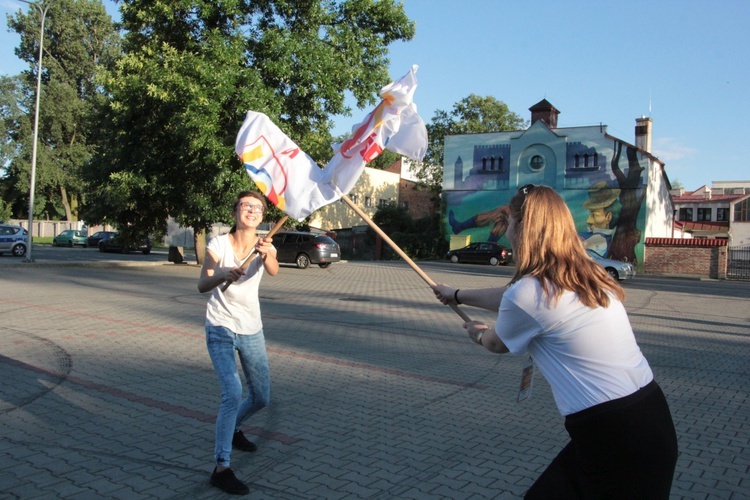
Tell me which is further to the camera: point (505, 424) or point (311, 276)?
point (311, 276)

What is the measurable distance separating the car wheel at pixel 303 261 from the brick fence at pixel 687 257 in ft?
66.3

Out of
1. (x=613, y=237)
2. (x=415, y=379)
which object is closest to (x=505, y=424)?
(x=415, y=379)

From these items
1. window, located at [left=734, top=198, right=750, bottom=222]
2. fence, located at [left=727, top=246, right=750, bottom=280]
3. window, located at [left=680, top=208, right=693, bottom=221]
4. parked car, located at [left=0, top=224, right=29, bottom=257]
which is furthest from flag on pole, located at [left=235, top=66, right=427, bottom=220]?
window, located at [left=680, top=208, right=693, bottom=221]

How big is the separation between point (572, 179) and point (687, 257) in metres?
8.72

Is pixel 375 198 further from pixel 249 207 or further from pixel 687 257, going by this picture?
pixel 249 207

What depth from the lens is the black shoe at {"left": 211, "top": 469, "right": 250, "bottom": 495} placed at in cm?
384

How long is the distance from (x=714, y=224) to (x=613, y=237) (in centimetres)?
2920

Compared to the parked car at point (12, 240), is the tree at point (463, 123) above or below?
above

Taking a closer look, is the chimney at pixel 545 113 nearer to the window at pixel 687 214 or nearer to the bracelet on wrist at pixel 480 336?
the window at pixel 687 214

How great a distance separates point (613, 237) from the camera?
124 feet

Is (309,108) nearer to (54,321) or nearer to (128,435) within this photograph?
(54,321)

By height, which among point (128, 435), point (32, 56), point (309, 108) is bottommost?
point (128, 435)

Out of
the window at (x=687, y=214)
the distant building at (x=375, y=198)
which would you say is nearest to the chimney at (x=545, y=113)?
the distant building at (x=375, y=198)

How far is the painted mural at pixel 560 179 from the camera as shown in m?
37.6
